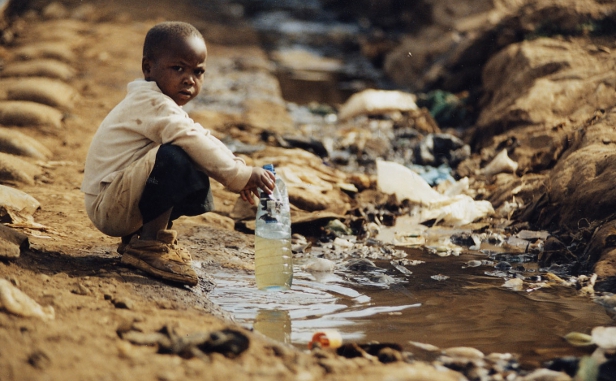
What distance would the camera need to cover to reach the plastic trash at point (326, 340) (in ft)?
8.63

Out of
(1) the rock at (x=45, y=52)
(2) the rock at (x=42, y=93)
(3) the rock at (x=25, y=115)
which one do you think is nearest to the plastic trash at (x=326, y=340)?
(3) the rock at (x=25, y=115)

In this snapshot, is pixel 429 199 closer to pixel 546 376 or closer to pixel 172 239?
pixel 172 239

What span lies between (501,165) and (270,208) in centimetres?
289

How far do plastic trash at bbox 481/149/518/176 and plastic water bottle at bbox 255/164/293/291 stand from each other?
106 inches

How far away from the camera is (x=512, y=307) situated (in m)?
3.26

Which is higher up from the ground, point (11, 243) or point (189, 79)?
point (189, 79)

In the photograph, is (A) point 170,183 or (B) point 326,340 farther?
(A) point 170,183

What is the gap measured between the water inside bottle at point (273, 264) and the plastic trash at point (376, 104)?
504 cm

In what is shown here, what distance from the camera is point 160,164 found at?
306 cm

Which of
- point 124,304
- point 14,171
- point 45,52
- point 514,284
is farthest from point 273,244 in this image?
point 45,52

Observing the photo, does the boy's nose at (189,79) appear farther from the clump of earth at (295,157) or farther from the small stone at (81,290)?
the small stone at (81,290)

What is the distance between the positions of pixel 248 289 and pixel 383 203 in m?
2.14

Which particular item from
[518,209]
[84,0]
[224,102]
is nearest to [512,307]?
[518,209]

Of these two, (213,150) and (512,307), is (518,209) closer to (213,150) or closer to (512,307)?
(512,307)
